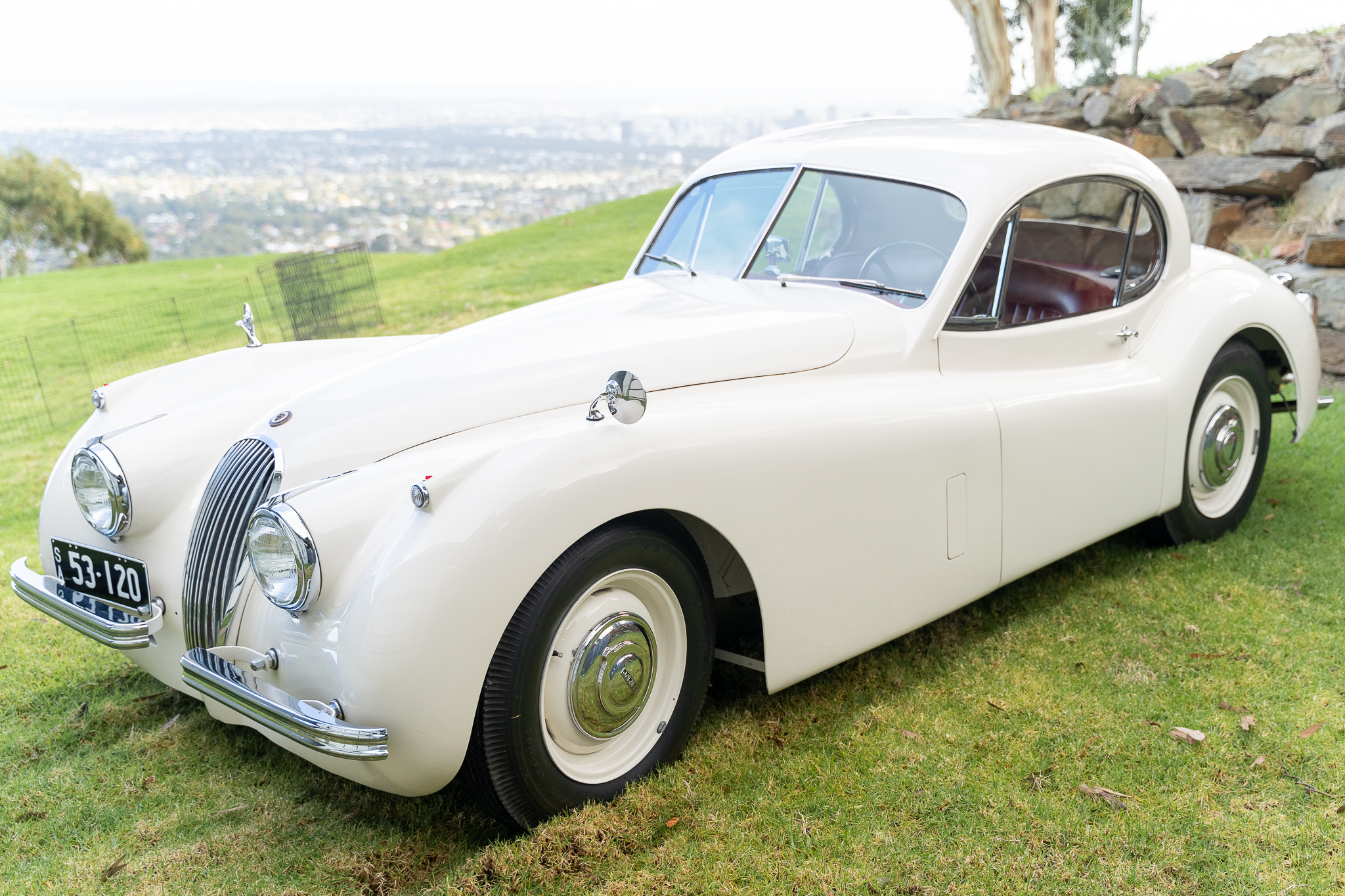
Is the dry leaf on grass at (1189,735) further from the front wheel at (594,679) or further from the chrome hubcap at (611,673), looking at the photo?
the chrome hubcap at (611,673)

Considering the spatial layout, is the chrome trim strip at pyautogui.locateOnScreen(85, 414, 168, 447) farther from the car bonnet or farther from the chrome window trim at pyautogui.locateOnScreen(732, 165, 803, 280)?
the chrome window trim at pyautogui.locateOnScreen(732, 165, 803, 280)

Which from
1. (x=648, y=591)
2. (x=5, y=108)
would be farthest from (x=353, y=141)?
(x=648, y=591)

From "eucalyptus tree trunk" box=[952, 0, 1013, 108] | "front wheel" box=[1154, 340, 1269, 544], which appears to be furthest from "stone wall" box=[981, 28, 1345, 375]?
"eucalyptus tree trunk" box=[952, 0, 1013, 108]

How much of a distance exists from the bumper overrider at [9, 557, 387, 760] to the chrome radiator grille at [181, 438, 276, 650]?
4.7 inches

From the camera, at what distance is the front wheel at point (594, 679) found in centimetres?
228

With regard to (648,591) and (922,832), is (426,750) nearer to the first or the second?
(648,591)

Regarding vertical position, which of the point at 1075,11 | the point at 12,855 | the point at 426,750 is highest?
the point at 1075,11

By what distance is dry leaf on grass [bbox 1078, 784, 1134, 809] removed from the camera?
261cm

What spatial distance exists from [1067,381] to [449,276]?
13.2 metres

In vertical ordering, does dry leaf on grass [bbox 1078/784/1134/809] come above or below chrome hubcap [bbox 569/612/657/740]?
below

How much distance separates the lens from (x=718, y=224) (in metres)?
3.85

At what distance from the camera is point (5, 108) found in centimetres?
6144

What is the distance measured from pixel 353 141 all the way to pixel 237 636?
4106 cm

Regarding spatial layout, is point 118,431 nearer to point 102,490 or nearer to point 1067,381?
point 102,490
